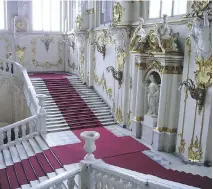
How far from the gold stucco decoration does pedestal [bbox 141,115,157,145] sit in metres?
2.29

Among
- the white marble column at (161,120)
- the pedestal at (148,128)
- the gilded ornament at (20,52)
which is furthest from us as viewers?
the gilded ornament at (20,52)

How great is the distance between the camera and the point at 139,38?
8.47 metres

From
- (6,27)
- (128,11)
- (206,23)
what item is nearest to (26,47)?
(6,27)

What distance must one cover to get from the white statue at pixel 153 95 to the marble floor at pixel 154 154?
1251mm

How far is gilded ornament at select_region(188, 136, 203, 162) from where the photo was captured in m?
6.90

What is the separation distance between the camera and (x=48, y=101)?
1192 centimetres

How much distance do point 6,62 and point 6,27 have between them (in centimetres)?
399

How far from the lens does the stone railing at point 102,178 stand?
13.4ft

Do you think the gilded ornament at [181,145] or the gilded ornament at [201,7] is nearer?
the gilded ornament at [201,7]

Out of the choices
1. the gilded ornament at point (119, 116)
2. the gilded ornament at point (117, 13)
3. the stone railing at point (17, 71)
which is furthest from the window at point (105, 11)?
the stone railing at point (17, 71)

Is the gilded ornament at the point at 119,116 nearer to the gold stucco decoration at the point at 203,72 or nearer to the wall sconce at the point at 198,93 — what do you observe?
the wall sconce at the point at 198,93

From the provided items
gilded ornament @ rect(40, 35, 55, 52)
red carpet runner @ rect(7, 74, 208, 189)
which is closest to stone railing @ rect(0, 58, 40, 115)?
red carpet runner @ rect(7, 74, 208, 189)

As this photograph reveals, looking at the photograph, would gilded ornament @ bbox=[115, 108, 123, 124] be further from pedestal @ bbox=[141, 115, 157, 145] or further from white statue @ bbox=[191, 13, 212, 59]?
white statue @ bbox=[191, 13, 212, 59]

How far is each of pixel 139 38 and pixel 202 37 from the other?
2604 millimetres
